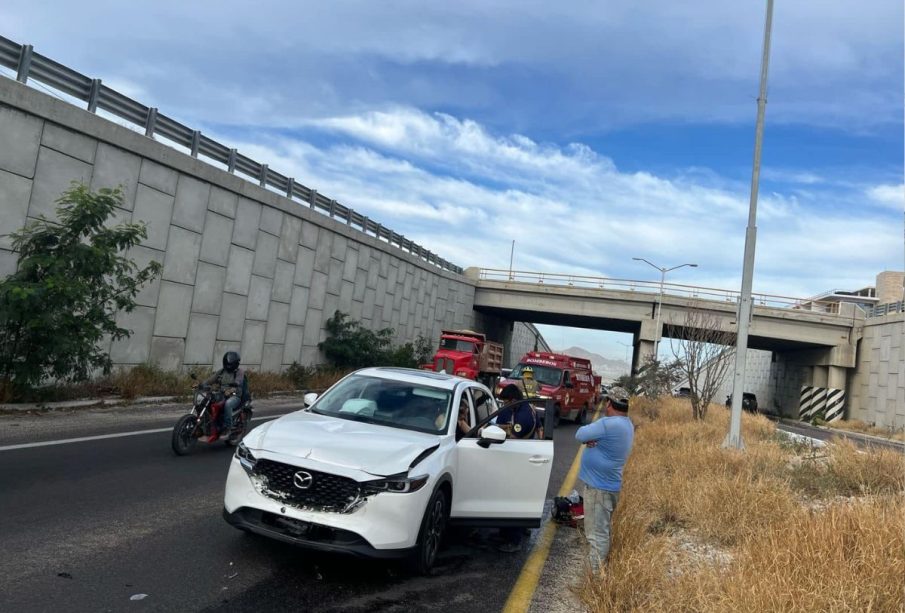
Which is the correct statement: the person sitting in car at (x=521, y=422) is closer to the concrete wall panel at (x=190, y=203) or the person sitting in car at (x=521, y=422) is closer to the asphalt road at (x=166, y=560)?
the asphalt road at (x=166, y=560)

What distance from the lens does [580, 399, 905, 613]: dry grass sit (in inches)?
167

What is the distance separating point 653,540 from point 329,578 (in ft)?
9.25

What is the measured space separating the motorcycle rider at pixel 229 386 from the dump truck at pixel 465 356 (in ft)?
56.2

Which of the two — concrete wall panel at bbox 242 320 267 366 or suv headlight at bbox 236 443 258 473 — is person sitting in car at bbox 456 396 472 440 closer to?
suv headlight at bbox 236 443 258 473

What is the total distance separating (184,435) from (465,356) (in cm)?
1923

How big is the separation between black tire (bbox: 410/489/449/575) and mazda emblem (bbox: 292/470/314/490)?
93cm

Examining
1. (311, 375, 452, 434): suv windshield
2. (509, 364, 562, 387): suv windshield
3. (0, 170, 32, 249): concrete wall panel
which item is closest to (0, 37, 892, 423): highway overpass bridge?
(0, 170, 32, 249): concrete wall panel

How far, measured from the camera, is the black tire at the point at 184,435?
9289 mm

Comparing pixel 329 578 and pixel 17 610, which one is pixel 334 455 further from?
pixel 17 610

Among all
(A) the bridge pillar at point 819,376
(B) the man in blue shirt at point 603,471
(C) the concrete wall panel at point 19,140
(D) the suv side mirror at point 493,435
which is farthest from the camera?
(A) the bridge pillar at point 819,376

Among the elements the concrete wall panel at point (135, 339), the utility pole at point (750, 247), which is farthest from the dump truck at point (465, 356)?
the utility pole at point (750, 247)

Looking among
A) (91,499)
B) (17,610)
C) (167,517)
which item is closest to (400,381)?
(167,517)

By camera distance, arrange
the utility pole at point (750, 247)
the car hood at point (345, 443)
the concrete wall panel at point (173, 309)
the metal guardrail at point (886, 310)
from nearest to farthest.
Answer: the car hood at point (345, 443), the utility pole at point (750, 247), the concrete wall panel at point (173, 309), the metal guardrail at point (886, 310)

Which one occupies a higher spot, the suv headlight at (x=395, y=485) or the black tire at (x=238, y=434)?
the suv headlight at (x=395, y=485)
